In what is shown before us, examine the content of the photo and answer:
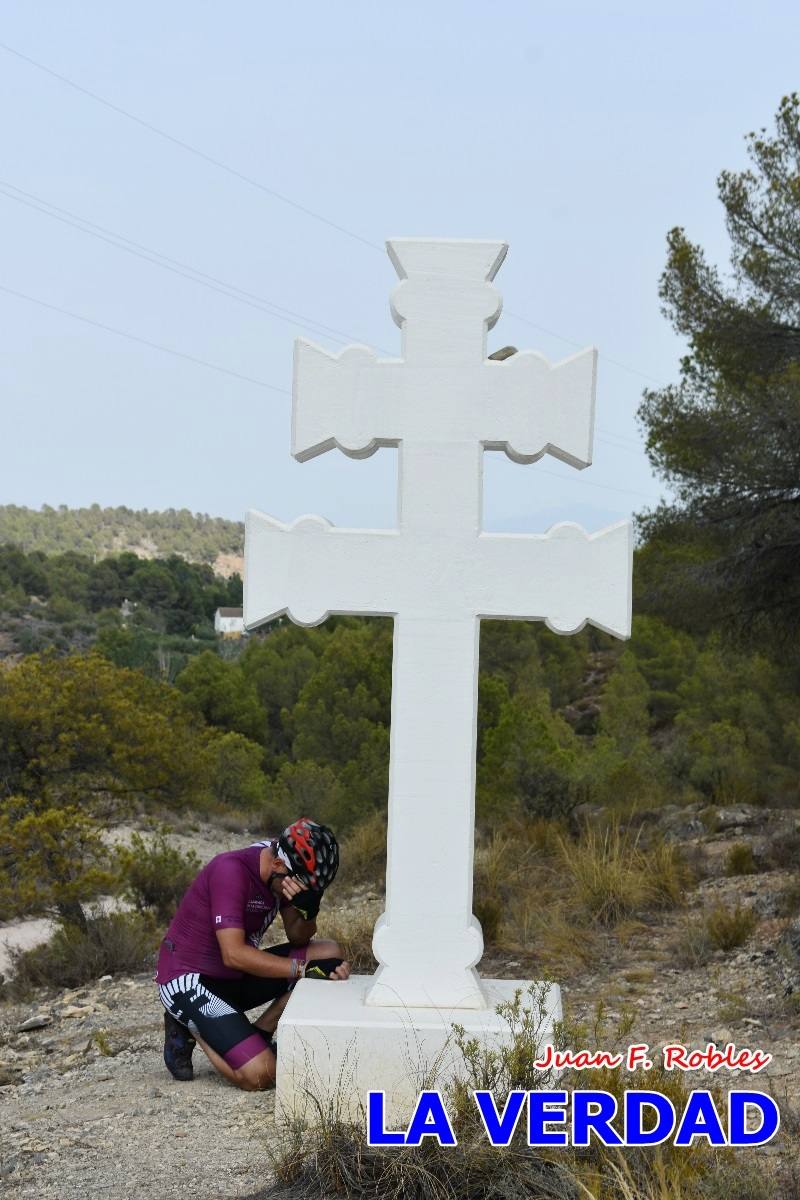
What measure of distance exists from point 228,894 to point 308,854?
1.08 feet

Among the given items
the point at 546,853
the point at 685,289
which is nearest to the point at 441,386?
the point at 546,853

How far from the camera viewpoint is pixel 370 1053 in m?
4.52

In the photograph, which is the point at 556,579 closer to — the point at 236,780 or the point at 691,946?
the point at 691,946

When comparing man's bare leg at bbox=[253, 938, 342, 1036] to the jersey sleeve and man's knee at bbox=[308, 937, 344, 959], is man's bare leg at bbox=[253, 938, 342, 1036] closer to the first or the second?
man's knee at bbox=[308, 937, 344, 959]

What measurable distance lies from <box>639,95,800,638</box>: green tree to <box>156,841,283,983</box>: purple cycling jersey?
8.31 metres

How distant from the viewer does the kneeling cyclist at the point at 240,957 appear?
4.96 metres

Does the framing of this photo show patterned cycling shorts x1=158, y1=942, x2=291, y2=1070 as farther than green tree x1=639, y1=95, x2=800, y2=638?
No

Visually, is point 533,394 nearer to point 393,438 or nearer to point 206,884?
point 393,438

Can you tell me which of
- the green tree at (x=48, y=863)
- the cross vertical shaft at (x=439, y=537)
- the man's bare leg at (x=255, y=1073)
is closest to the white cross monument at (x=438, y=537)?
the cross vertical shaft at (x=439, y=537)

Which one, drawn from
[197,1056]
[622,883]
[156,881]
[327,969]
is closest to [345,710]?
[156,881]

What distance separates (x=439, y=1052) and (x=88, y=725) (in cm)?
572

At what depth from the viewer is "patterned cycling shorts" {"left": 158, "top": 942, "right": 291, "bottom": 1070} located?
4.96 meters

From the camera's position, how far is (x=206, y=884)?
521 centimetres

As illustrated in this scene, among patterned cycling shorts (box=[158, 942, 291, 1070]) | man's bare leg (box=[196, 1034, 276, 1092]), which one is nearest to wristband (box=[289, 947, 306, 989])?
patterned cycling shorts (box=[158, 942, 291, 1070])
